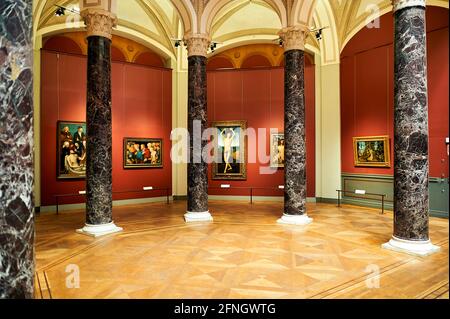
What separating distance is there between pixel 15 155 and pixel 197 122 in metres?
5.55

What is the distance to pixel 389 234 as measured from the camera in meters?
7.02

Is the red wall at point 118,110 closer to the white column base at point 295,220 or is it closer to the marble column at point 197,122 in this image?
the marble column at point 197,122

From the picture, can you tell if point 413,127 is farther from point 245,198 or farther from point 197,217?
point 245,198

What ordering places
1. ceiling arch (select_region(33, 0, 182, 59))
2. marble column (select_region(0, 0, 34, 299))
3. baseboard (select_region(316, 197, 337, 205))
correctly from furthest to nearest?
baseboard (select_region(316, 197, 337, 205)), ceiling arch (select_region(33, 0, 182, 59)), marble column (select_region(0, 0, 34, 299))

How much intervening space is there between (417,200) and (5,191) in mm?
6047

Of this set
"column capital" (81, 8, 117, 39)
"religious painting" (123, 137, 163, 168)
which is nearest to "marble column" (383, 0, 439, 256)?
"column capital" (81, 8, 117, 39)

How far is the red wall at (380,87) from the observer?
874cm

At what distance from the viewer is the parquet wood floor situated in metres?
4.09

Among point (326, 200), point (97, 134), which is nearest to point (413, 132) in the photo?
point (97, 134)

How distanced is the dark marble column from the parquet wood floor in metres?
0.55

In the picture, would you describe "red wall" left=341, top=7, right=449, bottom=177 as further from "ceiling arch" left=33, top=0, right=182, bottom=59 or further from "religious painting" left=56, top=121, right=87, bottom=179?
"religious painting" left=56, top=121, right=87, bottom=179

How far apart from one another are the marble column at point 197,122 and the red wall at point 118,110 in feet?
13.6

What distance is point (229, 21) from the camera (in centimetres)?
1288

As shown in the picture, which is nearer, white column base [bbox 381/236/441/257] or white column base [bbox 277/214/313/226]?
white column base [bbox 381/236/441/257]
